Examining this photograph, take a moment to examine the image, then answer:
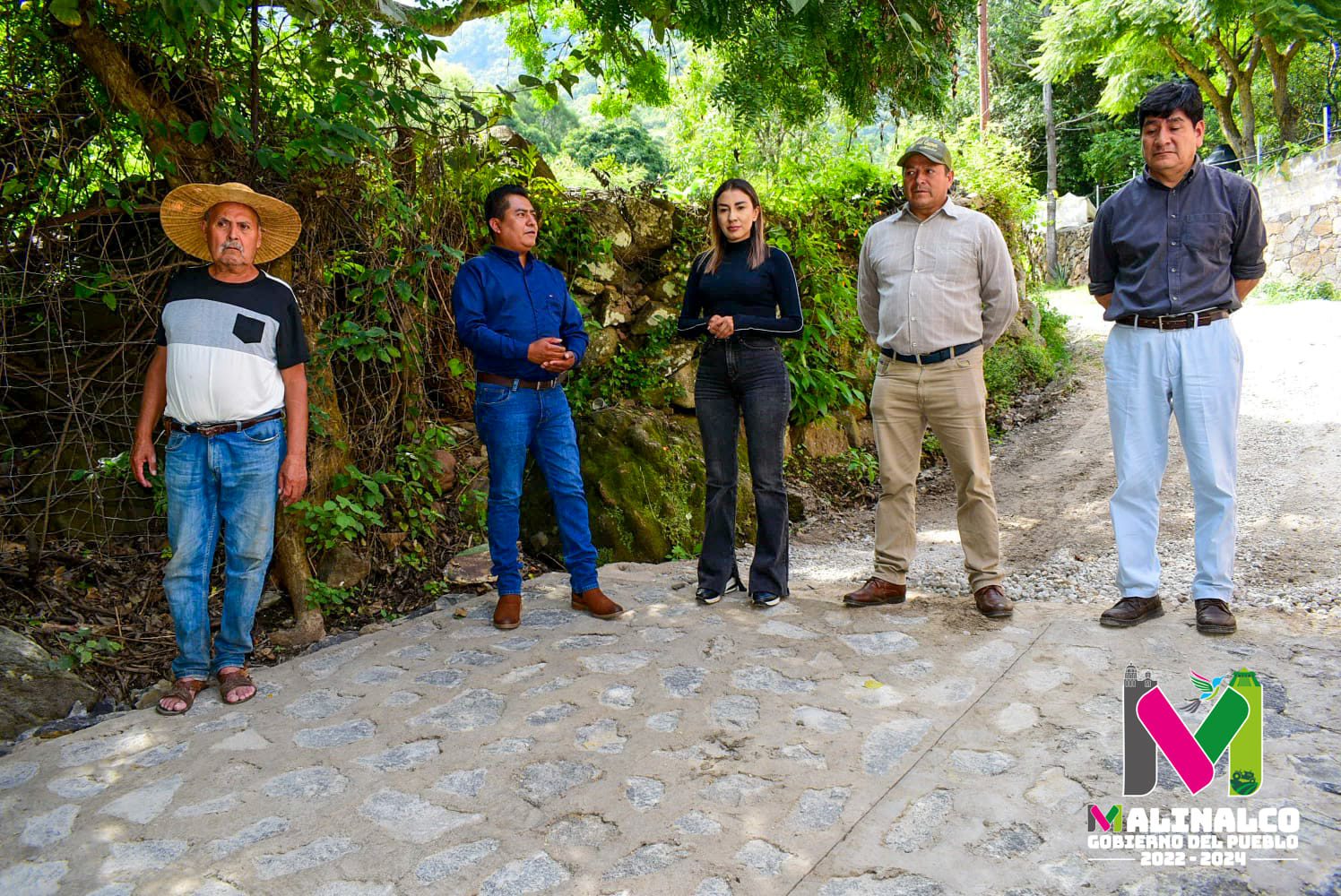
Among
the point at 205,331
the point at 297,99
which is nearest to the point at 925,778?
the point at 205,331

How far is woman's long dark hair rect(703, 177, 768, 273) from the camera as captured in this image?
4.34 metres

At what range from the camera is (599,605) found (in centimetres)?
443

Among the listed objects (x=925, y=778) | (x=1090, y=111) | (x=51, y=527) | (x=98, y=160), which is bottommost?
(x=925, y=778)

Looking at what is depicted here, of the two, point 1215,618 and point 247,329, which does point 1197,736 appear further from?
point 247,329

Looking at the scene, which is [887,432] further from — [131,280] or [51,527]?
[51,527]

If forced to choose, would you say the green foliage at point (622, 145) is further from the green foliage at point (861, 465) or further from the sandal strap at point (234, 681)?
the sandal strap at point (234, 681)

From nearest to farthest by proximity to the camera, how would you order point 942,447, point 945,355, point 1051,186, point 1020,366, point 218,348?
1. point 218,348
2. point 945,355
3. point 942,447
4. point 1020,366
5. point 1051,186

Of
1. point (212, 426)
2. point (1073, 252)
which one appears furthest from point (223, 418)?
point (1073, 252)

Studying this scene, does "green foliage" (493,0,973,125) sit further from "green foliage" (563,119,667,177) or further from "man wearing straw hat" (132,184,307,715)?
"green foliage" (563,119,667,177)

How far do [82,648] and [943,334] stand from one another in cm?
419

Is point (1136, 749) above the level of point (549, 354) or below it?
below

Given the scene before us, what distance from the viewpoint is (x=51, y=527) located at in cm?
478

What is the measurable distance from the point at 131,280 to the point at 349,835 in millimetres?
3095

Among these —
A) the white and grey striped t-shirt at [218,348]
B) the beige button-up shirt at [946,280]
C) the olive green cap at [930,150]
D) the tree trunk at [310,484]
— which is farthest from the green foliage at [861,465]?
the white and grey striped t-shirt at [218,348]
